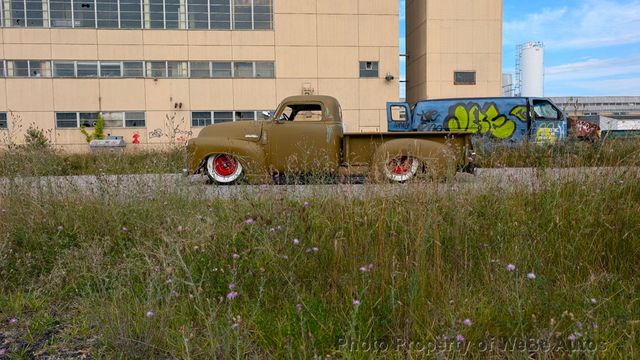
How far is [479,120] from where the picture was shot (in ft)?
55.7

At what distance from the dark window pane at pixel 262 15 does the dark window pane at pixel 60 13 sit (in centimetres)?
1304

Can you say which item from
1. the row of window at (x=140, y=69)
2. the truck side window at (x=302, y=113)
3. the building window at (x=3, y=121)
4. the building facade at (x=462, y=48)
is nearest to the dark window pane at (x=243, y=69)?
the row of window at (x=140, y=69)

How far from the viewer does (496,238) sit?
3.17 m

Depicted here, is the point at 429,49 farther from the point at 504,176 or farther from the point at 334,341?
the point at 334,341

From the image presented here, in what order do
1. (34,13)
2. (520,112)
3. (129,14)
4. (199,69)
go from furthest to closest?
(199,69), (129,14), (34,13), (520,112)

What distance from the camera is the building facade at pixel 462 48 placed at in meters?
34.7

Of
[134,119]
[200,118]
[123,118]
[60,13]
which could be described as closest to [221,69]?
[200,118]

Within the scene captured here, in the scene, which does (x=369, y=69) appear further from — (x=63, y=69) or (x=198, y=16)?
(x=63, y=69)

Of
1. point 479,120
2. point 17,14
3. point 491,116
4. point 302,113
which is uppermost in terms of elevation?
point 17,14

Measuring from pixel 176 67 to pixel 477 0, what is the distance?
23326 mm

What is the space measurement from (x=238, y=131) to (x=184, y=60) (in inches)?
1040

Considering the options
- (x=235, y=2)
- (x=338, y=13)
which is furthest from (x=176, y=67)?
(x=338, y=13)

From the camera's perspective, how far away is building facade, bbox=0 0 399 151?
32.1 m

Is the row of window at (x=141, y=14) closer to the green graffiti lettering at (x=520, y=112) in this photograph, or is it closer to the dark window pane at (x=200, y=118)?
the dark window pane at (x=200, y=118)
